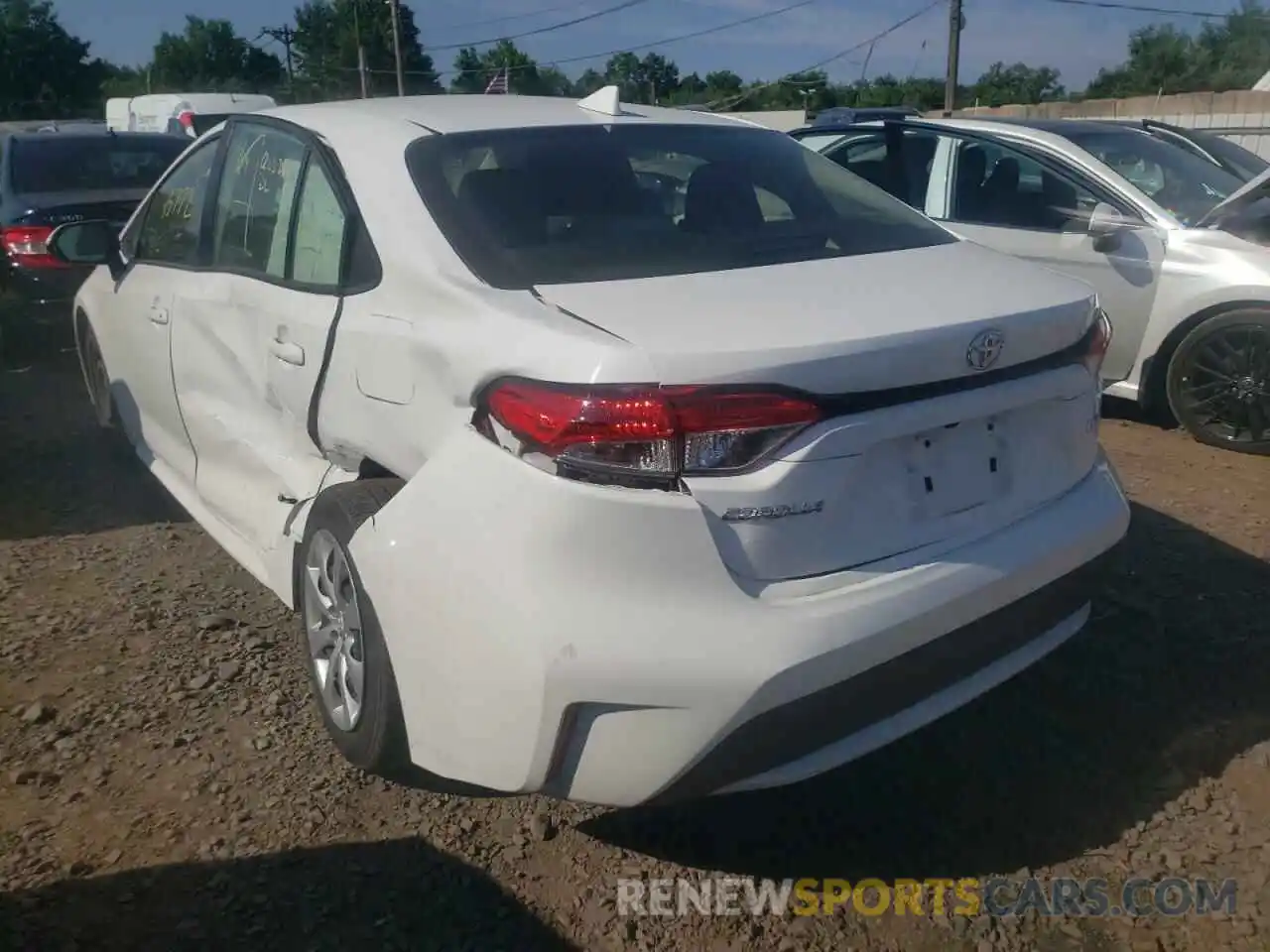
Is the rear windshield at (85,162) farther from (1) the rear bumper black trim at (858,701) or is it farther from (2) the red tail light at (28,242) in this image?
(1) the rear bumper black trim at (858,701)

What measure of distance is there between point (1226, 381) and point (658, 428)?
4.42 metres

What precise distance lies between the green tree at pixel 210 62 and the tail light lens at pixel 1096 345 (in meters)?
71.1

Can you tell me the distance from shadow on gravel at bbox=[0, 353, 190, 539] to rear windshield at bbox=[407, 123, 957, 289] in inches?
103

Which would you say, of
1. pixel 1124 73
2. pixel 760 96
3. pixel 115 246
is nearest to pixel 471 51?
pixel 760 96

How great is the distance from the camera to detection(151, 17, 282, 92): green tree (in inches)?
2729

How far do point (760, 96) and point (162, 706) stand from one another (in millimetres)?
54935

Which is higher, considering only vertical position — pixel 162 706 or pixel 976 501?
pixel 976 501

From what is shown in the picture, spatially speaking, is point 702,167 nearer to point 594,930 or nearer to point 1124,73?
point 594,930

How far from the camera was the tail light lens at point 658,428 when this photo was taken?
219 centimetres

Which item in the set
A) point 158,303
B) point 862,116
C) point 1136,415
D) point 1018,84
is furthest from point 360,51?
point 158,303

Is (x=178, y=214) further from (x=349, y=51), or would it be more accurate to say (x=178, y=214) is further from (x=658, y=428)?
(x=349, y=51)

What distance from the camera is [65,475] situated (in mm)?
5473

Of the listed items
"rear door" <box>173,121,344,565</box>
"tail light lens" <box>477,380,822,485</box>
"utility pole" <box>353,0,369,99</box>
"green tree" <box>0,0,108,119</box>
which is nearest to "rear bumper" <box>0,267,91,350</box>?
"rear door" <box>173,121,344,565</box>

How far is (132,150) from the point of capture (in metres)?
9.12
